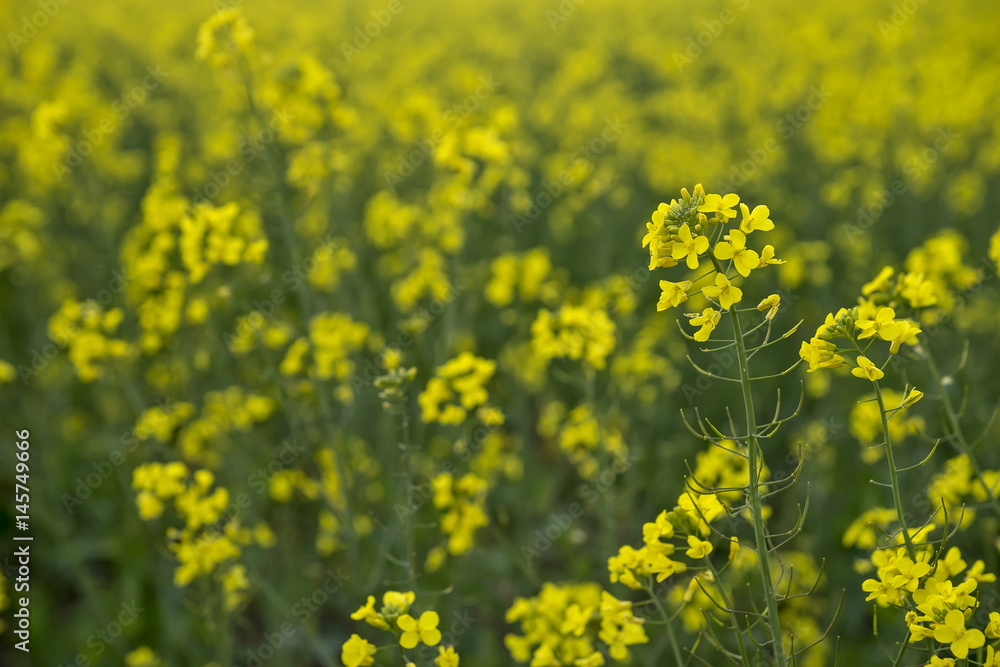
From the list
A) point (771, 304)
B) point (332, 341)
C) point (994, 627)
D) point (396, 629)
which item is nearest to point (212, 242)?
point (332, 341)

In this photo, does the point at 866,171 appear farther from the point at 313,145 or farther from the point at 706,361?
the point at 313,145

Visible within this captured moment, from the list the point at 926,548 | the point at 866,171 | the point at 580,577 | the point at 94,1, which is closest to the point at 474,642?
the point at 580,577

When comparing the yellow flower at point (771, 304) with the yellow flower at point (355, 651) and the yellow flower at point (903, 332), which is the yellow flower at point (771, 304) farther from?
the yellow flower at point (355, 651)

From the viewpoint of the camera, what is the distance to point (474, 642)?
371 centimetres

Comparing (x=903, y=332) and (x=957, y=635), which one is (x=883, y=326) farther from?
(x=957, y=635)

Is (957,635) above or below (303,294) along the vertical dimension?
below

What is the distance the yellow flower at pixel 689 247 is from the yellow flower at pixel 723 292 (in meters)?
0.06

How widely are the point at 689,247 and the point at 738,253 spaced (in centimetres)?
11

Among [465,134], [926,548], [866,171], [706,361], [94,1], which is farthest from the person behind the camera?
[94,1]

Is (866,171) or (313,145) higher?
(313,145)

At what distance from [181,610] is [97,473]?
1.20 m

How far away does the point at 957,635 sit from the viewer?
1513 millimetres

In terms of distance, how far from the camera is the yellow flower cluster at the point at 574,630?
190 centimetres

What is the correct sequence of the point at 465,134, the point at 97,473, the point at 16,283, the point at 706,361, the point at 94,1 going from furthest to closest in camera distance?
1. the point at 94,1
2. the point at 16,283
3. the point at 706,361
4. the point at 97,473
5. the point at 465,134
